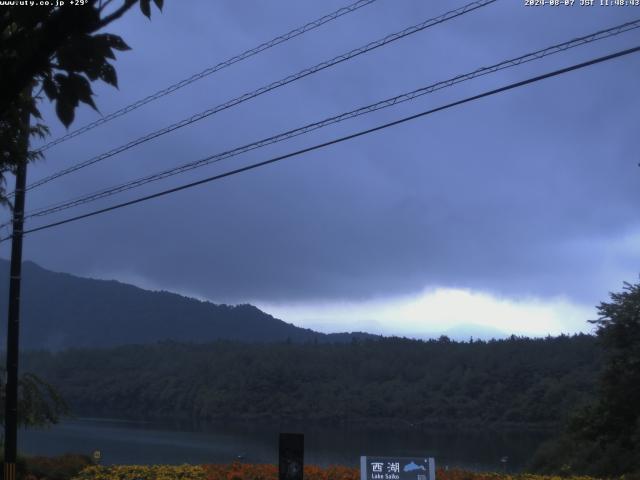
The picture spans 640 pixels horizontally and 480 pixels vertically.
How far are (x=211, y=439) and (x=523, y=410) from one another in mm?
12689

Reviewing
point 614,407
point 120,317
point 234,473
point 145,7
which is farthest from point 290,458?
point 120,317

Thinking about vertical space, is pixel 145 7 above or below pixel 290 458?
above

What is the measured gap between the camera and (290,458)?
10.0 m

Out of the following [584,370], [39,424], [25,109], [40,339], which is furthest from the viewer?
[40,339]

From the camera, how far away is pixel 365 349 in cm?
5706

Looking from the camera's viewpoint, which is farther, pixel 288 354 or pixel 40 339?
pixel 40 339

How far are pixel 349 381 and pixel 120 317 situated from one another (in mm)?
147764

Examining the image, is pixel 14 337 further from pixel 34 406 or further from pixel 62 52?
pixel 62 52

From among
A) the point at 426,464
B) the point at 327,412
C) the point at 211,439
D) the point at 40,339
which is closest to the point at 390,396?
the point at 327,412

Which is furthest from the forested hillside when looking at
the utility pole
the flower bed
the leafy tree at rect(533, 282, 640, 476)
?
the utility pole

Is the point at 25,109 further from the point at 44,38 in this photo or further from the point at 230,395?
the point at 230,395

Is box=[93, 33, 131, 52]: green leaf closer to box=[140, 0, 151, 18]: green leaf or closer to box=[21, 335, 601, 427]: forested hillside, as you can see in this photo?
box=[140, 0, 151, 18]: green leaf

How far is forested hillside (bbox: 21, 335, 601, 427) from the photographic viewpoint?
3431 cm

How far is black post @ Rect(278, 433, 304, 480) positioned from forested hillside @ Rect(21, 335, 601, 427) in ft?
61.3
